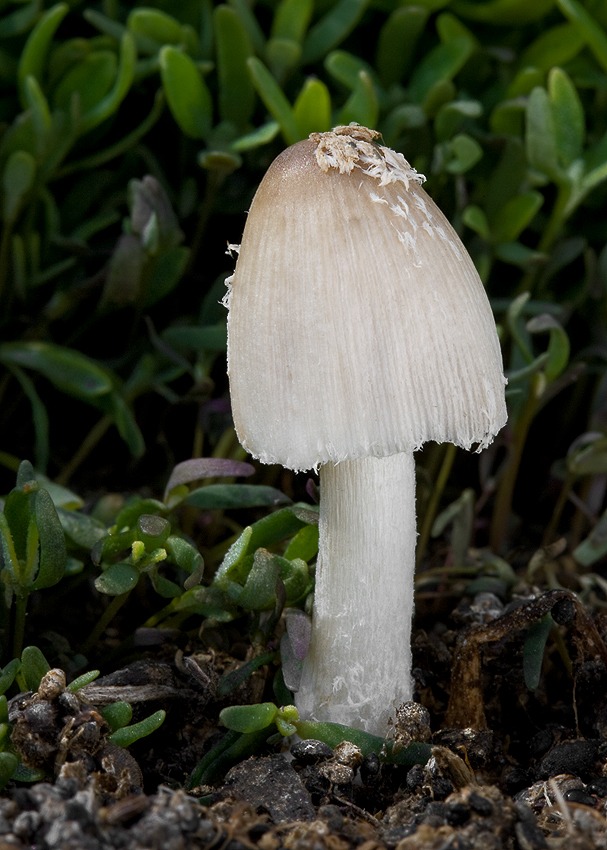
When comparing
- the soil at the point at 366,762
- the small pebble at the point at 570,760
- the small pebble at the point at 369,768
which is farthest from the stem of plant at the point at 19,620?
the small pebble at the point at 570,760

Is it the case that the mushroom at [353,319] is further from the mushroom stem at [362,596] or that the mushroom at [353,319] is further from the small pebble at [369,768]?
the small pebble at [369,768]

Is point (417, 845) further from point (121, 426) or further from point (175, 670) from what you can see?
point (121, 426)

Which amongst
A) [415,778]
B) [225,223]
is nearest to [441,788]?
[415,778]

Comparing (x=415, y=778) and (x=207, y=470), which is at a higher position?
(x=207, y=470)

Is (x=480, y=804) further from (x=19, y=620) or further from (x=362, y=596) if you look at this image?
(x=19, y=620)

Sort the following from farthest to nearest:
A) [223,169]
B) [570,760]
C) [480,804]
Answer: [223,169] → [570,760] → [480,804]

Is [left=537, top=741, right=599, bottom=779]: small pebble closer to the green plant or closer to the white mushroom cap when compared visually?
the green plant

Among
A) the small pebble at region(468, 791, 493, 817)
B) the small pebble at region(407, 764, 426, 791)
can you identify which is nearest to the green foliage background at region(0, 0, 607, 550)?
the small pebble at region(407, 764, 426, 791)
